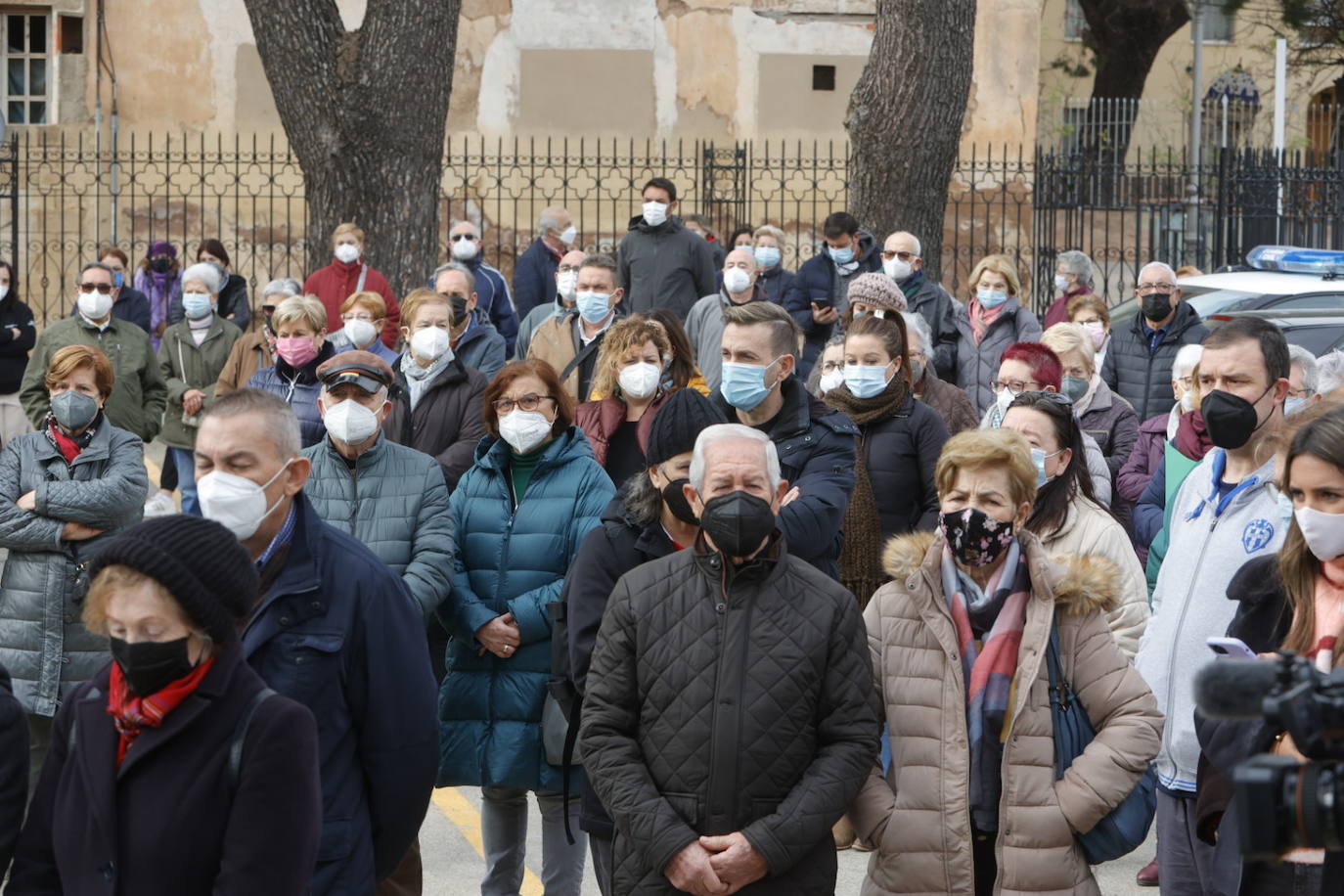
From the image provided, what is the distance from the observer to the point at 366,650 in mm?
3982

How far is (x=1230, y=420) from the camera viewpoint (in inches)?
195

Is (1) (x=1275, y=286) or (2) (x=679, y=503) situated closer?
(2) (x=679, y=503)

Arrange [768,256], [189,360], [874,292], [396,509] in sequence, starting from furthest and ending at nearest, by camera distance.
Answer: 1. [768,256]
2. [189,360]
3. [874,292]
4. [396,509]

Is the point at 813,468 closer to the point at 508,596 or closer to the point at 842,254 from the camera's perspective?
the point at 508,596

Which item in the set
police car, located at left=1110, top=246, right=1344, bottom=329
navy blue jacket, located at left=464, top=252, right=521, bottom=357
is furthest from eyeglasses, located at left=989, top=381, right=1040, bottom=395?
navy blue jacket, located at left=464, top=252, right=521, bottom=357

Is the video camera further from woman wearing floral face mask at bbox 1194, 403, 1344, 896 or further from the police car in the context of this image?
the police car

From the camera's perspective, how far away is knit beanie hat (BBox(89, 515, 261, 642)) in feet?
10.8

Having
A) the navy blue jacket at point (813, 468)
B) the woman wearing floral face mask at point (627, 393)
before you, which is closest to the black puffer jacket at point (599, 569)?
the navy blue jacket at point (813, 468)

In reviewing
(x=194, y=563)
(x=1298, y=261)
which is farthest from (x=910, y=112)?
(x=194, y=563)

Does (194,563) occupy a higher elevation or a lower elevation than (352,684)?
higher

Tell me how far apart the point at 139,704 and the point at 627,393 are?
3985 mm

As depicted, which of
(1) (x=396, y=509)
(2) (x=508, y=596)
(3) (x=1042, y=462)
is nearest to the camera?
(3) (x=1042, y=462)

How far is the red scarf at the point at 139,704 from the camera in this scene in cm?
329

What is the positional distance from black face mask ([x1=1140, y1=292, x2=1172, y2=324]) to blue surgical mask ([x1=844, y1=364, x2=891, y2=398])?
13.2ft
